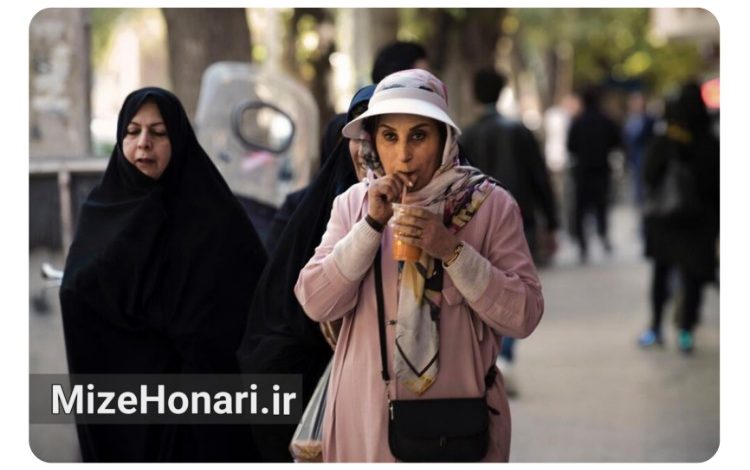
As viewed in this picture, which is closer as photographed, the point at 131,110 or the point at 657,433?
the point at 131,110

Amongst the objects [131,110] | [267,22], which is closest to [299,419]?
[131,110]

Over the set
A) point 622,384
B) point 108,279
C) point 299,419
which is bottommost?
point 622,384

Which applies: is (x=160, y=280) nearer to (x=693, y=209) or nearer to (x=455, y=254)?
(x=455, y=254)

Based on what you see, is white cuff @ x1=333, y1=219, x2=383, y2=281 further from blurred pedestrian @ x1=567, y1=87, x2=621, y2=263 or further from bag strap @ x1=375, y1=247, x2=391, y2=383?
blurred pedestrian @ x1=567, y1=87, x2=621, y2=263

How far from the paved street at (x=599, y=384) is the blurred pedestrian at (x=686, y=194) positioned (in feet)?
2.04

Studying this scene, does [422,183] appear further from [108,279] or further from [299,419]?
[108,279]

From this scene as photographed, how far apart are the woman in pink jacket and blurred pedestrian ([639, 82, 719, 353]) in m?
4.95

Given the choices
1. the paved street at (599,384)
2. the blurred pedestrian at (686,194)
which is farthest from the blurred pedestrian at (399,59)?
the blurred pedestrian at (686,194)

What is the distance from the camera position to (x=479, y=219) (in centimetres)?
335

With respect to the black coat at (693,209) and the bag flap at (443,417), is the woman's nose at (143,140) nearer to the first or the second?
the bag flap at (443,417)

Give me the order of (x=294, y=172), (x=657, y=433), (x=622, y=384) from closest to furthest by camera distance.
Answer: (x=657, y=433)
(x=294, y=172)
(x=622, y=384)

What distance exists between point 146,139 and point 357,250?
4.39ft

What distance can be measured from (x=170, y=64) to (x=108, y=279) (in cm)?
423

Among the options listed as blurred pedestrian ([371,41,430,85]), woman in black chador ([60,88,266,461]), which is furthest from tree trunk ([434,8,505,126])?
woman in black chador ([60,88,266,461])
